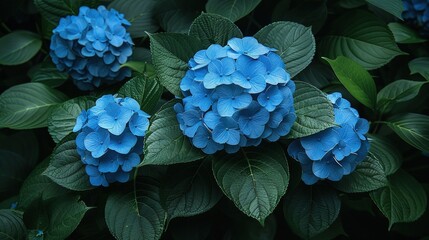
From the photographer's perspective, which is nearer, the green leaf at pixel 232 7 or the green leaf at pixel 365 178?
the green leaf at pixel 365 178

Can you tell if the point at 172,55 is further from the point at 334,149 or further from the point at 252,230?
the point at 252,230

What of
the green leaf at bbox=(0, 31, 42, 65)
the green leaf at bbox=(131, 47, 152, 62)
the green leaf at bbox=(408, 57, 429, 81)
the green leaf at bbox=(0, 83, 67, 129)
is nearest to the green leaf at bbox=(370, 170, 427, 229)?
the green leaf at bbox=(408, 57, 429, 81)

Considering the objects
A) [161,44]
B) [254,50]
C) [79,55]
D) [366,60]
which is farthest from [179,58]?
[366,60]

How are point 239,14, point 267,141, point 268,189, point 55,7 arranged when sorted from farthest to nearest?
1. point 55,7
2. point 239,14
3. point 267,141
4. point 268,189

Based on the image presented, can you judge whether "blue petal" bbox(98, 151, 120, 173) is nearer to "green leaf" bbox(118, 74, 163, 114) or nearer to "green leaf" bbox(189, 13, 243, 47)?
"green leaf" bbox(118, 74, 163, 114)

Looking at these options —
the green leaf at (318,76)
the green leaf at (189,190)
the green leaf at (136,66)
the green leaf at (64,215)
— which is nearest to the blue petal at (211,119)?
the green leaf at (189,190)

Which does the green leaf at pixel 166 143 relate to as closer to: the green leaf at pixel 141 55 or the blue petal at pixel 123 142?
the blue petal at pixel 123 142

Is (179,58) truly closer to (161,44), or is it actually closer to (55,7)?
(161,44)
